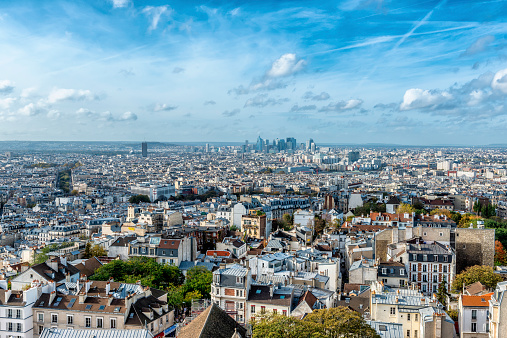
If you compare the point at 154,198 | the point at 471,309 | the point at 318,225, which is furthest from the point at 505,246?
the point at 154,198

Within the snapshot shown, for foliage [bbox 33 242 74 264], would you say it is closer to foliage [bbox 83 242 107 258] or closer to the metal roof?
foliage [bbox 83 242 107 258]

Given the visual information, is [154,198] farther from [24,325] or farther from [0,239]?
[24,325]

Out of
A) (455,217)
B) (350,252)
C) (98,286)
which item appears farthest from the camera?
(455,217)

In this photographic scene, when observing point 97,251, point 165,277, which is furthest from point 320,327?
point 97,251

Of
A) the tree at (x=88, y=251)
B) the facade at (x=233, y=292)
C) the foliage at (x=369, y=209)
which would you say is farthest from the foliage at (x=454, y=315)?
the foliage at (x=369, y=209)

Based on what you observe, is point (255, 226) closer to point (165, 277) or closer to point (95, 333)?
point (165, 277)
